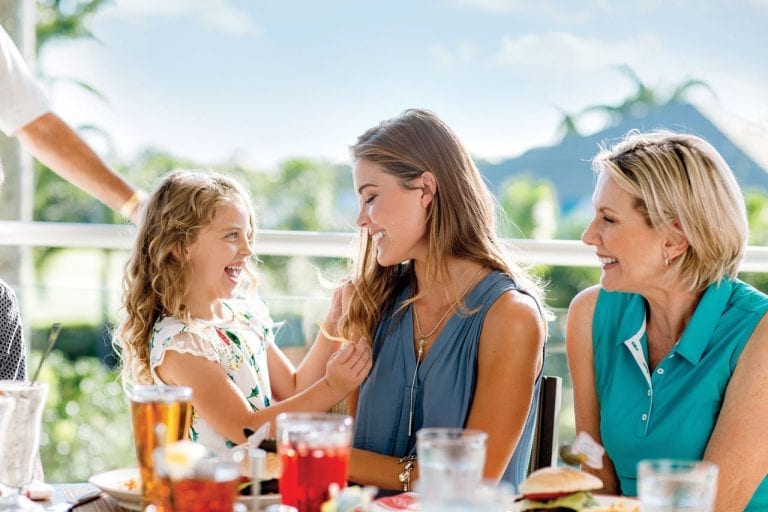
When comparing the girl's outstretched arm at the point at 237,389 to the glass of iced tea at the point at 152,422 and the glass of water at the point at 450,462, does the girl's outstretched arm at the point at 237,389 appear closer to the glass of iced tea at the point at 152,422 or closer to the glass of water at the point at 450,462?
the glass of iced tea at the point at 152,422

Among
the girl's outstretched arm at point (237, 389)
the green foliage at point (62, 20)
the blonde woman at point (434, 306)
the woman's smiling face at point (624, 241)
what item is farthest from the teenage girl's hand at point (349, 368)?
the green foliage at point (62, 20)

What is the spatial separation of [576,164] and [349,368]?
20.7m

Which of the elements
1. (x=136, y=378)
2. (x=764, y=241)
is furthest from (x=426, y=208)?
(x=764, y=241)

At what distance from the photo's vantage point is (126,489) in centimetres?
170

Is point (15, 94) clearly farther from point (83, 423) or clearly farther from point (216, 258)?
point (83, 423)

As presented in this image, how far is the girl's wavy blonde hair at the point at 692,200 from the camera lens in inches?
82.5

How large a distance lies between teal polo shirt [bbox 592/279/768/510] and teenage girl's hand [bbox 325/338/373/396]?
49 centimetres

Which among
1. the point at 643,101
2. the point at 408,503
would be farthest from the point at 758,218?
the point at 408,503

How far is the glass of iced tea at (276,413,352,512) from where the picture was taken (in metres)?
1.45

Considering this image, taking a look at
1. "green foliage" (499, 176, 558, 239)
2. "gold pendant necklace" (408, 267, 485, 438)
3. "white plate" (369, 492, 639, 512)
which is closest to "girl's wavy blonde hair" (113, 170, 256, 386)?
"gold pendant necklace" (408, 267, 485, 438)

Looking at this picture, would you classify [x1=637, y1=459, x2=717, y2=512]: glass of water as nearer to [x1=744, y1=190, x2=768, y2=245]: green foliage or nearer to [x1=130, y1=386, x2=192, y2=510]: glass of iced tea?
[x1=130, y1=386, x2=192, y2=510]: glass of iced tea

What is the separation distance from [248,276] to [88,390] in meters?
7.75

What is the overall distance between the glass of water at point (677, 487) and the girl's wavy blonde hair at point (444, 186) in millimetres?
964

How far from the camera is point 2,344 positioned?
94.2 inches
